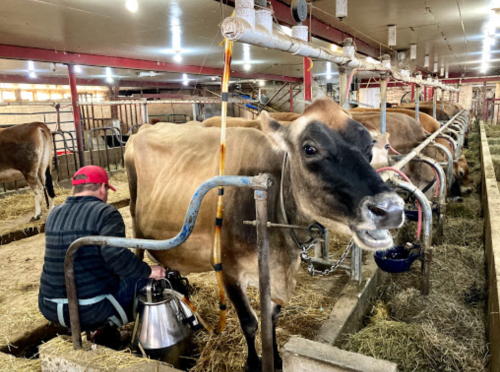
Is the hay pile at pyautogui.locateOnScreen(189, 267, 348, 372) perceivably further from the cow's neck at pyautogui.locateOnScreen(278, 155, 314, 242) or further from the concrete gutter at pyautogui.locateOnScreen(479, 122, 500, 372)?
the concrete gutter at pyautogui.locateOnScreen(479, 122, 500, 372)

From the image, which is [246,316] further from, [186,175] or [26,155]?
[26,155]

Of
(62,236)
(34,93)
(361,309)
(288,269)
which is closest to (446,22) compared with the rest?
(361,309)

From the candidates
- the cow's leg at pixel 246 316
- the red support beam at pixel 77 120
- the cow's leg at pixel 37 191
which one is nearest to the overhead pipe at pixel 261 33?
the cow's leg at pixel 246 316

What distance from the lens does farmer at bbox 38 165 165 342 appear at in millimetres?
2424

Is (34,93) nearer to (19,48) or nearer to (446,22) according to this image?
(19,48)

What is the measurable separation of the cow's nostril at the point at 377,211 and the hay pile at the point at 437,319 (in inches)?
63.5

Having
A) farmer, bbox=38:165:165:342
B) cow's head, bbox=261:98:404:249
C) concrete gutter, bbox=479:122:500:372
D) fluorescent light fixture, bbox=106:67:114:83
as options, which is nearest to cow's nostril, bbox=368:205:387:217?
cow's head, bbox=261:98:404:249

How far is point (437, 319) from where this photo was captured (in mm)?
3377

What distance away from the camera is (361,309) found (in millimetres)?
3566

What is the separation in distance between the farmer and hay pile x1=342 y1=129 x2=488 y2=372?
1.74 meters

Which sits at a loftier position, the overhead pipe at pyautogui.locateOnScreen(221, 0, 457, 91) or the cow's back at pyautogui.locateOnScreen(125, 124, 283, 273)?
the overhead pipe at pyautogui.locateOnScreen(221, 0, 457, 91)

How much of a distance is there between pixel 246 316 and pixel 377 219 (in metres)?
1.30

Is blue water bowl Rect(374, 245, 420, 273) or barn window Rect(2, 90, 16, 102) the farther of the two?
barn window Rect(2, 90, 16, 102)

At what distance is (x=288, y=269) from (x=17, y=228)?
231 inches
